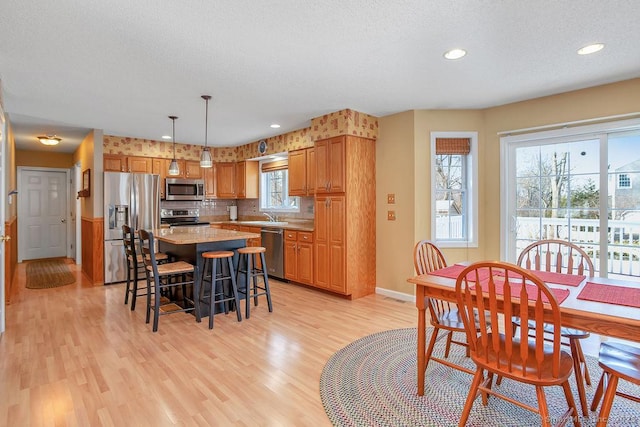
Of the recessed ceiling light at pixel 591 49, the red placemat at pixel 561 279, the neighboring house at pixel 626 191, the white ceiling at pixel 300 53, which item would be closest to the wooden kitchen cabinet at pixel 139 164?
the white ceiling at pixel 300 53

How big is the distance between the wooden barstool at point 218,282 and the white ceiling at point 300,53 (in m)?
1.70

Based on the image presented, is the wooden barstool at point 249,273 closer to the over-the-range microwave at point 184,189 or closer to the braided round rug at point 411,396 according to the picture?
the braided round rug at point 411,396

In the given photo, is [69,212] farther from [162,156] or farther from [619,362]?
[619,362]

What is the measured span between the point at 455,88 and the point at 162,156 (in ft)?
16.7

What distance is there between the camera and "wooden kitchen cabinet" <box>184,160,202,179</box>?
6.43 meters

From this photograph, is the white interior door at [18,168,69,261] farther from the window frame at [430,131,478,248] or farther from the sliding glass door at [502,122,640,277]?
the sliding glass door at [502,122,640,277]

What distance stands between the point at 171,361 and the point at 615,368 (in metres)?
2.78

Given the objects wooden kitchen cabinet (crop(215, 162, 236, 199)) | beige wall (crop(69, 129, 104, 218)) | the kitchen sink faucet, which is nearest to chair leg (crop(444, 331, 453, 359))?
the kitchen sink faucet

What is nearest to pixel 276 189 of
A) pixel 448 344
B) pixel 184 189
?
pixel 184 189

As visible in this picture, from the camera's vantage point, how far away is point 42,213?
7.30 m

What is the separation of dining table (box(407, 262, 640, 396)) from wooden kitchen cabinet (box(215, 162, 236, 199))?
5.29 metres

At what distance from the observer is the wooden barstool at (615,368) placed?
150 cm

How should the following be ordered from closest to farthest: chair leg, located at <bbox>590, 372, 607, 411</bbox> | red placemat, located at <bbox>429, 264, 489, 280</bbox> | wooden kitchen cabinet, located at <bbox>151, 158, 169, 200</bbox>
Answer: chair leg, located at <bbox>590, 372, 607, 411</bbox> < red placemat, located at <bbox>429, 264, 489, 280</bbox> < wooden kitchen cabinet, located at <bbox>151, 158, 169, 200</bbox>

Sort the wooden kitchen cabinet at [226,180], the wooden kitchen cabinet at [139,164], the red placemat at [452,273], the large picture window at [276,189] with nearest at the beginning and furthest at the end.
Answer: the red placemat at [452,273]
the wooden kitchen cabinet at [139,164]
the large picture window at [276,189]
the wooden kitchen cabinet at [226,180]
